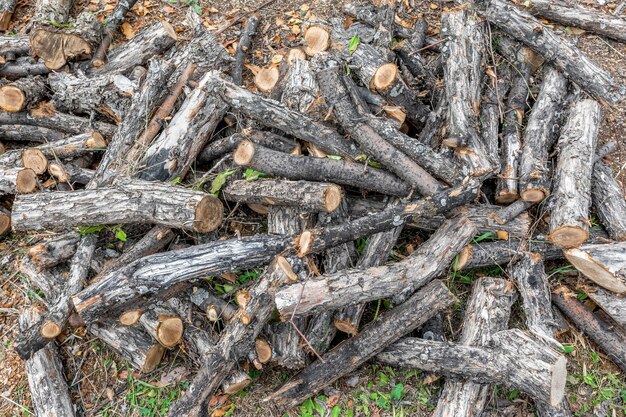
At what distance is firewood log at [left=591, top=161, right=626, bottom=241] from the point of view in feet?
12.7

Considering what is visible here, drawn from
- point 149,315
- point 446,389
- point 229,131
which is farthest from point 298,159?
point 446,389

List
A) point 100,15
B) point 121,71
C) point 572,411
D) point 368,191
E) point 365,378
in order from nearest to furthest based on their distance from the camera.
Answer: point 572,411 → point 365,378 → point 368,191 → point 121,71 → point 100,15

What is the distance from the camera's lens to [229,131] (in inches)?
177

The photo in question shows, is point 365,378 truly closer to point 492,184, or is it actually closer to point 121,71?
point 492,184

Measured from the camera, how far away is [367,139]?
377 centimetres

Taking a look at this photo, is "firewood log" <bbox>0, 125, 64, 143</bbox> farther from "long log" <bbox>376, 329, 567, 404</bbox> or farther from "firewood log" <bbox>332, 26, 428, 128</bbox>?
"long log" <bbox>376, 329, 567, 404</bbox>

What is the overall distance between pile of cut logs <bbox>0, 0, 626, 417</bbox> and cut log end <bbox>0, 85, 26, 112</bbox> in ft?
0.07

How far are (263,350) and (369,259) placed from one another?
3.17 ft

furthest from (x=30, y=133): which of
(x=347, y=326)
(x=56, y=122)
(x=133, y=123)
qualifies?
(x=347, y=326)

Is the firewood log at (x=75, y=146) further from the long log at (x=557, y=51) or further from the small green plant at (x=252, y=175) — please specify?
the long log at (x=557, y=51)

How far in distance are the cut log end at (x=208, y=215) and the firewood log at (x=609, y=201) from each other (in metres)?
2.84

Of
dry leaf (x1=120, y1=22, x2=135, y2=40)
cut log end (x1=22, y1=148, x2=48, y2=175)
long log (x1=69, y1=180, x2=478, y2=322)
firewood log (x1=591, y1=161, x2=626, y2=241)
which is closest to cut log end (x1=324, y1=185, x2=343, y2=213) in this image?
long log (x1=69, y1=180, x2=478, y2=322)

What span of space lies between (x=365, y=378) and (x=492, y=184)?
69.8 inches

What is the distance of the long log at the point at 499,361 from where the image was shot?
312 cm
